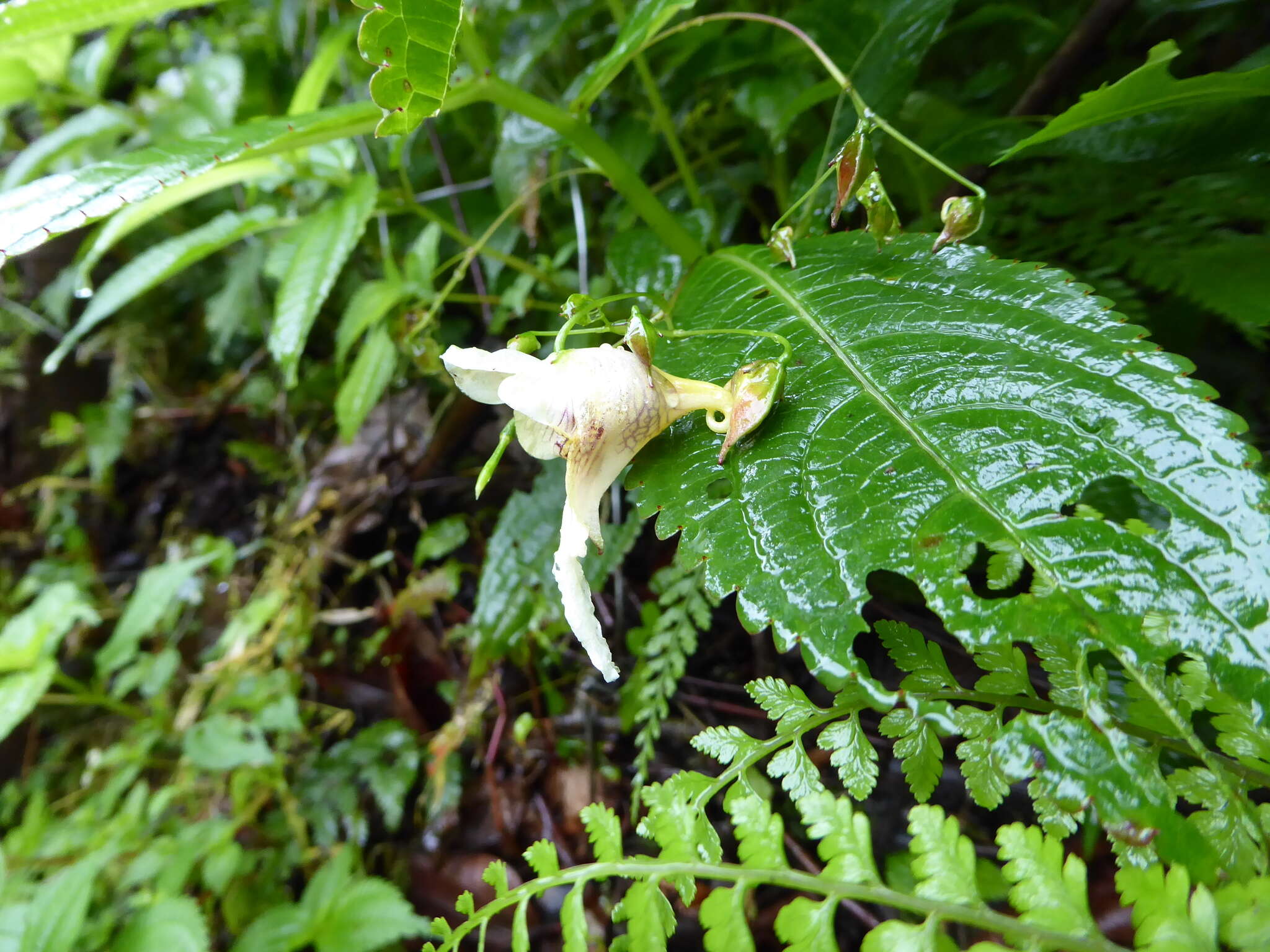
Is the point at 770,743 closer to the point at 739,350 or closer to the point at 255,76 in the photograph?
the point at 739,350

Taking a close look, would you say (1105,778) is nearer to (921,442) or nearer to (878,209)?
(921,442)

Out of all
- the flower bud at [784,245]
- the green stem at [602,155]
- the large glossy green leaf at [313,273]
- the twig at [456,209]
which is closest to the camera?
the flower bud at [784,245]

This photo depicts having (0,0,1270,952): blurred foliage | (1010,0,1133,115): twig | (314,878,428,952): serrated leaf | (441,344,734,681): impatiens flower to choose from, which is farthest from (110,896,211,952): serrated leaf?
(1010,0,1133,115): twig

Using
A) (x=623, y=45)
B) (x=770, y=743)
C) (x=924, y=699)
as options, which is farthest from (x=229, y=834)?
(x=623, y=45)

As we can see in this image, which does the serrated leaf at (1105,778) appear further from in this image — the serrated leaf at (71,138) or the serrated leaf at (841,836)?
the serrated leaf at (71,138)

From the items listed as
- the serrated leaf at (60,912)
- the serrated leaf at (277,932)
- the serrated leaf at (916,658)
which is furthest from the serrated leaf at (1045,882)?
the serrated leaf at (60,912)

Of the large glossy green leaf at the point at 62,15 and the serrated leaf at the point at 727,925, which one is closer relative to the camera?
the serrated leaf at the point at 727,925
